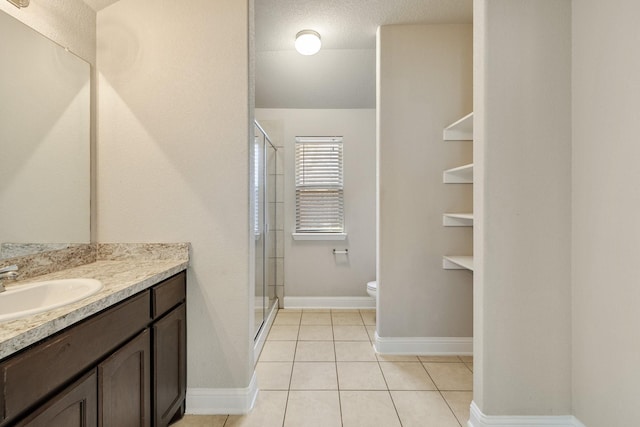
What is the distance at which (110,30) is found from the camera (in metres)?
1.76

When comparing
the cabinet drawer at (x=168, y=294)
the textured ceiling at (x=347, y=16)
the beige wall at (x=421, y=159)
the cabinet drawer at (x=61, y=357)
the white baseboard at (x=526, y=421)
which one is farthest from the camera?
the beige wall at (x=421, y=159)

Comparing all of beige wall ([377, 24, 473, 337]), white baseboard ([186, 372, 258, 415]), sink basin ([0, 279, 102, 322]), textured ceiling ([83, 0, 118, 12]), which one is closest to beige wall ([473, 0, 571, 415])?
beige wall ([377, 24, 473, 337])

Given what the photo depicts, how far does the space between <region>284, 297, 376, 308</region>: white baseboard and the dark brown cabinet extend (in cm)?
194

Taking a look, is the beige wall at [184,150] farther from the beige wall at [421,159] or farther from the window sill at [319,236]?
the window sill at [319,236]

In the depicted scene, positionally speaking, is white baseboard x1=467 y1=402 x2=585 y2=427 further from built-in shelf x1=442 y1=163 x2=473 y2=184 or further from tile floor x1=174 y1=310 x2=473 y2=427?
built-in shelf x1=442 y1=163 x2=473 y2=184

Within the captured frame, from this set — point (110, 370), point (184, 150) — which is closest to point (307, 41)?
point (184, 150)

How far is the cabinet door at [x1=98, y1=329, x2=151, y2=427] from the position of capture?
1088mm

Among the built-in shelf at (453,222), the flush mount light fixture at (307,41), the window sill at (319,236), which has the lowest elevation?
the window sill at (319,236)

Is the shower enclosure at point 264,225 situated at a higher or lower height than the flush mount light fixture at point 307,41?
lower

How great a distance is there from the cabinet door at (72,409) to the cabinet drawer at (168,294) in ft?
1.32

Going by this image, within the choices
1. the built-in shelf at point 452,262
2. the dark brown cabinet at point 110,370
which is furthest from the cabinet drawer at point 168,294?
the built-in shelf at point 452,262

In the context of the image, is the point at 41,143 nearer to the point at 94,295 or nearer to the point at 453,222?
the point at 94,295

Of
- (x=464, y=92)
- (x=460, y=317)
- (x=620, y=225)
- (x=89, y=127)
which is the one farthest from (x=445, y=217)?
(x=89, y=127)

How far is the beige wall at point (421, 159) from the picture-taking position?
2.41 metres
